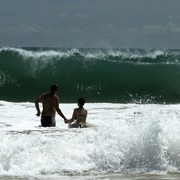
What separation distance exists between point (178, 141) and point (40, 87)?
15.2 meters

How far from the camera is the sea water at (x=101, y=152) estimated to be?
6.64m

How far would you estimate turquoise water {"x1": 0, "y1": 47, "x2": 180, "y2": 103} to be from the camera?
20.8 metres

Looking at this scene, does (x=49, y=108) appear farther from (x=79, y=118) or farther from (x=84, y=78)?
(x=84, y=78)

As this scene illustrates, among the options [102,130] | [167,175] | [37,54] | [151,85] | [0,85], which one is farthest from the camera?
[37,54]

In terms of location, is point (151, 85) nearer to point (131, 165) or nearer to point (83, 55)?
point (83, 55)

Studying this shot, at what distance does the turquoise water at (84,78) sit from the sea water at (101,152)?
37.7 ft

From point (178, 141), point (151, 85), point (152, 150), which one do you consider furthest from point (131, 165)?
point (151, 85)

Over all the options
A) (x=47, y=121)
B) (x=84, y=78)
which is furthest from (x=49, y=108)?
(x=84, y=78)

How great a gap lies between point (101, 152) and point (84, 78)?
1637 centimetres

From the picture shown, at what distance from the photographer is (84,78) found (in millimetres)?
23500

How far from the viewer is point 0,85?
70.5ft

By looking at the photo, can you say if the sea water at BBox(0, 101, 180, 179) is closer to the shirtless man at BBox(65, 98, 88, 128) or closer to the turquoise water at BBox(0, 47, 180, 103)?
the shirtless man at BBox(65, 98, 88, 128)

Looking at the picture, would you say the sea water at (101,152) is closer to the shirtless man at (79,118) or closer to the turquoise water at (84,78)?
the shirtless man at (79,118)

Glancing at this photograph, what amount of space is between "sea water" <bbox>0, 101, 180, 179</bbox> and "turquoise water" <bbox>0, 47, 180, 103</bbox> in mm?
11496
